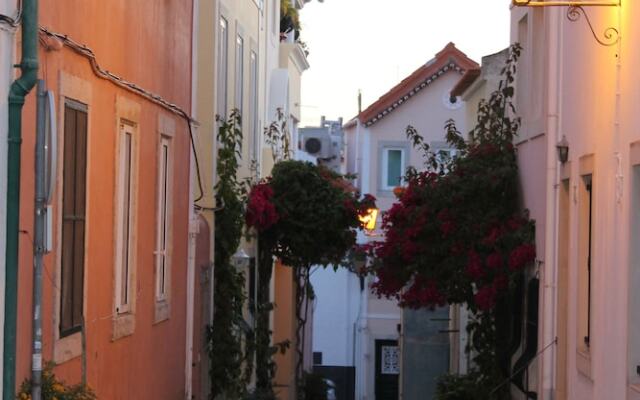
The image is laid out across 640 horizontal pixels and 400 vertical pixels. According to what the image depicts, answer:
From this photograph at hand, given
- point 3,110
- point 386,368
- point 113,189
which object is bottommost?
point 386,368

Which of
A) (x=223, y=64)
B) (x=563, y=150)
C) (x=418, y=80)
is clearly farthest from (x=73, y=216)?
(x=418, y=80)

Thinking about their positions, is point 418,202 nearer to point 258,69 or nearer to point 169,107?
point 169,107

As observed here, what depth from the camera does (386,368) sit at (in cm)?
3734

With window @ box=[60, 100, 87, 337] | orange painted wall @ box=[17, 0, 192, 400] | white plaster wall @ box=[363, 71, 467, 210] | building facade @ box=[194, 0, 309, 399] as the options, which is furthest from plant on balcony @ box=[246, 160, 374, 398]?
white plaster wall @ box=[363, 71, 467, 210]

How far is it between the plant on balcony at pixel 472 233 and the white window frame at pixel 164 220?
12.7 ft

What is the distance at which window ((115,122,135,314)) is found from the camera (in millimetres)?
9836

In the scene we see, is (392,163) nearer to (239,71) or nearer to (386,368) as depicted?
(386,368)

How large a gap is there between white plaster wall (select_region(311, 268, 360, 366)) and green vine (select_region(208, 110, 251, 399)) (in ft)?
75.4

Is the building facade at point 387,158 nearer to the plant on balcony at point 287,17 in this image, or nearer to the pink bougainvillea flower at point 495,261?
the plant on balcony at point 287,17

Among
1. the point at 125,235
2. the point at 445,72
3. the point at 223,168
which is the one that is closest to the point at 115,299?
the point at 125,235

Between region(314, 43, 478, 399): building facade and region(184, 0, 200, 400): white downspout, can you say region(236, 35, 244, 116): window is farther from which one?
region(314, 43, 478, 399): building facade

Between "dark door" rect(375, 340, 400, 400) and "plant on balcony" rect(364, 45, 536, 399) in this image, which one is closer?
"plant on balcony" rect(364, 45, 536, 399)

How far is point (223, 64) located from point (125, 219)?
7365 mm

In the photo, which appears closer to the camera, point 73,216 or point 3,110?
point 3,110
